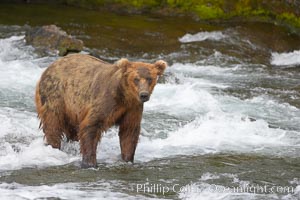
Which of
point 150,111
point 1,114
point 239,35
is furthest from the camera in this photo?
point 239,35

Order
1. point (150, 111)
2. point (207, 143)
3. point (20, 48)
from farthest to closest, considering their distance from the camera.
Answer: point (20, 48) < point (150, 111) < point (207, 143)

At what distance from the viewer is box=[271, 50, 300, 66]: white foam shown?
1678 centimetres

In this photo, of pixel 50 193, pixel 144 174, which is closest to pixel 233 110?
pixel 144 174

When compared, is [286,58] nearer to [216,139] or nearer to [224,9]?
[224,9]

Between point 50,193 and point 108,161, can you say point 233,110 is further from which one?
point 50,193

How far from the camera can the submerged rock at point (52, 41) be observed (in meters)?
16.3

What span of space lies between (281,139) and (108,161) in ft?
9.61

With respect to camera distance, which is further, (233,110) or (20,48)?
(20,48)

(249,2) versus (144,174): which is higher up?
(249,2)

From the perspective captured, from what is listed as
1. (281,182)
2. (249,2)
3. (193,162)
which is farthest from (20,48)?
(281,182)

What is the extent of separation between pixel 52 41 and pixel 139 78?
9.12m

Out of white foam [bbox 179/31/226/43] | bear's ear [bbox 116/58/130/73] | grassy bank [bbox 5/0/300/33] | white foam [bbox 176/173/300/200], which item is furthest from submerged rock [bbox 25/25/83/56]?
white foam [bbox 176/173/300/200]

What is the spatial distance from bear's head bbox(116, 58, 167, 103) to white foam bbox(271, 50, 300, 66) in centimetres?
914

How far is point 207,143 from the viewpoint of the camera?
390 inches
